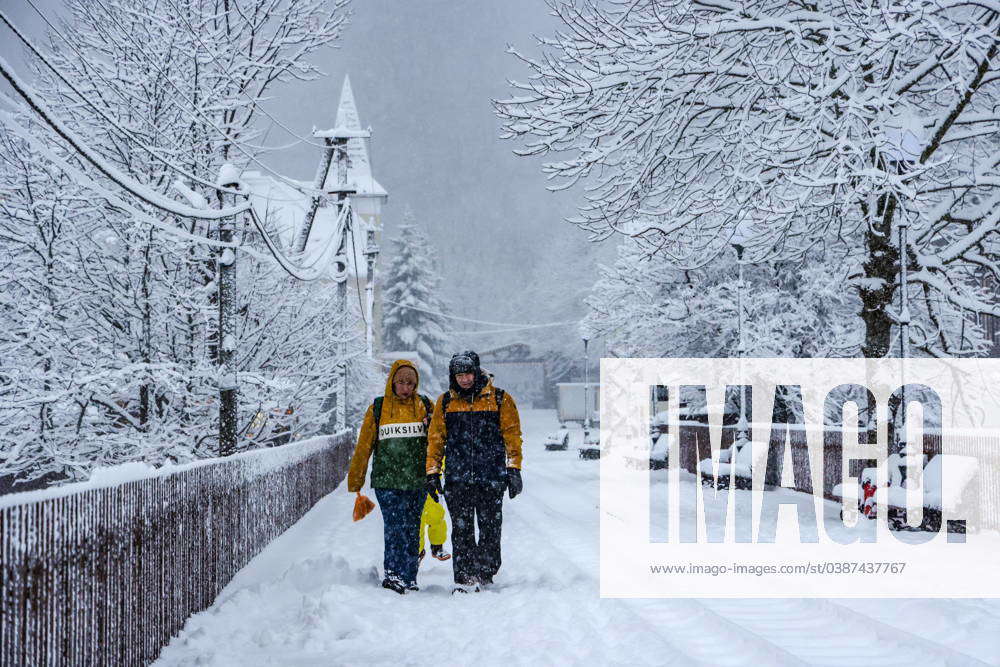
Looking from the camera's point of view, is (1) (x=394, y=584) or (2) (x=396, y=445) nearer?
(1) (x=394, y=584)

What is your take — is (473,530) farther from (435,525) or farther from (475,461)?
(435,525)

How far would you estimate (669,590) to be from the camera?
318 inches

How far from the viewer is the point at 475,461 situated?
8.16 meters

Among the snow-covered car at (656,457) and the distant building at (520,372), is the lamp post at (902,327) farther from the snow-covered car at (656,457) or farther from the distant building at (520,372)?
the distant building at (520,372)

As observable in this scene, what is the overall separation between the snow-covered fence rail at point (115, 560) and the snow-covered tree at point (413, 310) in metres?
67.6

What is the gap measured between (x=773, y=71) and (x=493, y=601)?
24.7 feet

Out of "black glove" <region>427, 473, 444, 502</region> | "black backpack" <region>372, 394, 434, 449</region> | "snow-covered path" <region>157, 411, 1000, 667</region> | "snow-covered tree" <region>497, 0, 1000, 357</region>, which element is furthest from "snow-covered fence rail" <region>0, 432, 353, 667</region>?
"snow-covered tree" <region>497, 0, 1000, 357</region>

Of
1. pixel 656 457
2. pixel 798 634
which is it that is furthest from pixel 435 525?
pixel 656 457

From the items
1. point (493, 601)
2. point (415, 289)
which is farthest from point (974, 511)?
point (415, 289)

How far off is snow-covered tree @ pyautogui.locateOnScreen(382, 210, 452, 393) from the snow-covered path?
67636mm

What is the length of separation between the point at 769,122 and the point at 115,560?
992cm

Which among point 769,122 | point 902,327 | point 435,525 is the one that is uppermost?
point 769,122

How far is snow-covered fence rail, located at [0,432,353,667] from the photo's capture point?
397 centimetres

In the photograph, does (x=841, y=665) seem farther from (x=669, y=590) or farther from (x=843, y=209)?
(x=843, y=209)
